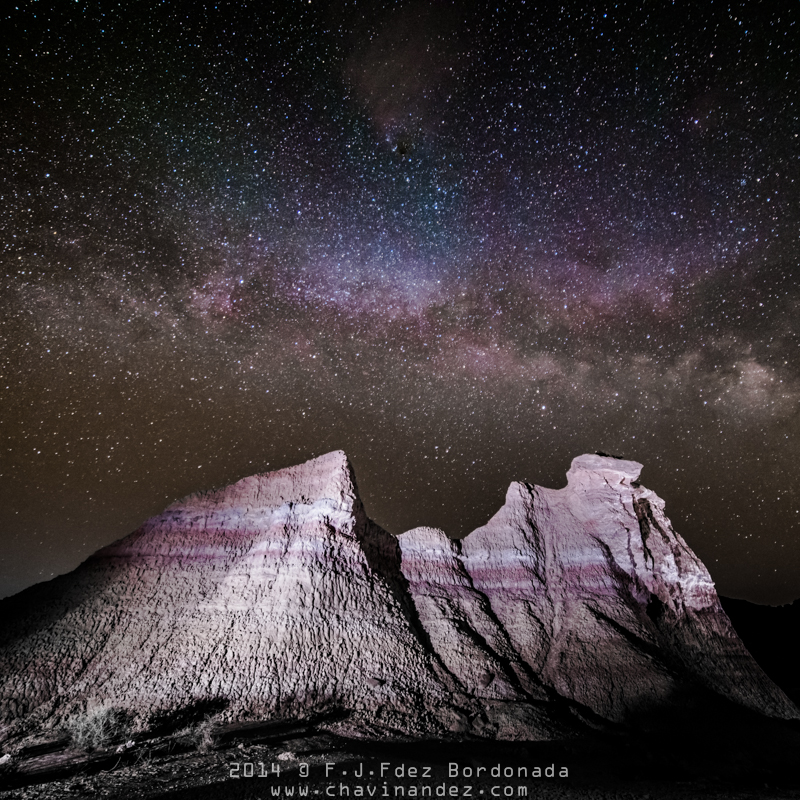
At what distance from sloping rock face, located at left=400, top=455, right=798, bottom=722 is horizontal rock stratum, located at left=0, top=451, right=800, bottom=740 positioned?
3.2 inches

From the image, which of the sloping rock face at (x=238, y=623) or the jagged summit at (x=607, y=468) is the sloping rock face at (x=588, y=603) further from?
the sloping rock face at (x=238, y=623)

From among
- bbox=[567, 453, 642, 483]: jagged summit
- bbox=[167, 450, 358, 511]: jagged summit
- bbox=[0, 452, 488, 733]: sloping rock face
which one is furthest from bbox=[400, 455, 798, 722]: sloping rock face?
bbox=[167, 450, 358, 511]: jagged summit

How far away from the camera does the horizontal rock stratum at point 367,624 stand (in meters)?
12.2

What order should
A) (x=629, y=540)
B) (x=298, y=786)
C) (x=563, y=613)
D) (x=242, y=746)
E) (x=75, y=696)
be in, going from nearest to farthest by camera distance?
1. (x=298, y=786)
2. (x=242, y=746)
3. (x=75, y=696)
4. (x=563, y=613)
5. (x=629, y=540)

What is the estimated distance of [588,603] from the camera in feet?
59.9

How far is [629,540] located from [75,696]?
23.1m

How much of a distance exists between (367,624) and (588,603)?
10281mm

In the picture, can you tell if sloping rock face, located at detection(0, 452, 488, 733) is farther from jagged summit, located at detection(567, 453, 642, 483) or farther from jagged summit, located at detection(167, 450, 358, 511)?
jagged summit, located at detection(567, 453, 642, 483)

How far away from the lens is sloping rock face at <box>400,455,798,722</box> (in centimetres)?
1514

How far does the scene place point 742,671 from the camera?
1683 centimetres

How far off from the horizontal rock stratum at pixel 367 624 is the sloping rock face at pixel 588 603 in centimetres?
8

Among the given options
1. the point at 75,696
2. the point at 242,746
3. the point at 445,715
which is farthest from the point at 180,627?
the point at 445,715

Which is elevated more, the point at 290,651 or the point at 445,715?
the point at 290,651

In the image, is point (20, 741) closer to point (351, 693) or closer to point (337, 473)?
point (351, 693)
